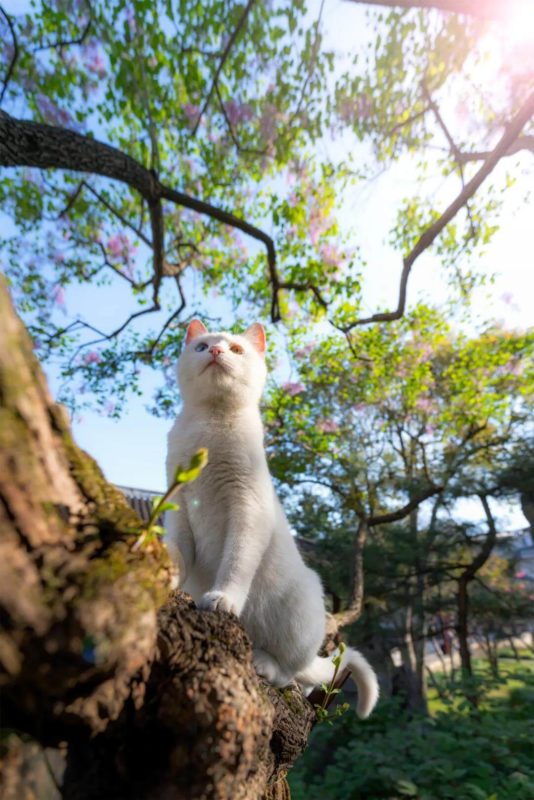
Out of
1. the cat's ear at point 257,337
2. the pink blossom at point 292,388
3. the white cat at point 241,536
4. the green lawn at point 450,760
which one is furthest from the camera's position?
the pink blossom at point 292,388

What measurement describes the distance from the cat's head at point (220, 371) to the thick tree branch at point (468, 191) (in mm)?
2390

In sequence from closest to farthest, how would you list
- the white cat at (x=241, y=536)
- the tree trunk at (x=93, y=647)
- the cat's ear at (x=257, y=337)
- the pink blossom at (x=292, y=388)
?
the tree trunk at (x=93, y=647)
the white cat at (x=241, y=536)
the cat's ear at (x=257, y=337)
the pink blossom at (x=292, y=388)

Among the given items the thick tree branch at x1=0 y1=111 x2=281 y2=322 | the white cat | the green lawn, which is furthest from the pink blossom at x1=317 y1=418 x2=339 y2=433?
the white cat

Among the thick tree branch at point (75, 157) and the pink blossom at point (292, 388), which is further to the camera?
the pink blossom at point (292, 388)

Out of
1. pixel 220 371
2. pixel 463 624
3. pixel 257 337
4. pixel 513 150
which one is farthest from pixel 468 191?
pixel 463 624

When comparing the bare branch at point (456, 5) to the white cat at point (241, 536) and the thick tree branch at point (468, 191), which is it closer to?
the thick tree branch at point (468, 191)

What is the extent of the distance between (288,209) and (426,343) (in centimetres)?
289

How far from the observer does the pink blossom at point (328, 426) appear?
20.1 feet

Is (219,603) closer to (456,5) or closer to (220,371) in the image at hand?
(220,371)

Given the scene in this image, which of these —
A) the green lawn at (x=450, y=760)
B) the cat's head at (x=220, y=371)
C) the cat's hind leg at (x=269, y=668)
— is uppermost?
the cat's head at (x=220, y=371)

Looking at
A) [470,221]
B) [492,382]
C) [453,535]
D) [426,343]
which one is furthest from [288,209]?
[453,535]

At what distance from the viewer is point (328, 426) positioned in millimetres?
6438

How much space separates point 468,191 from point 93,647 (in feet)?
13.2

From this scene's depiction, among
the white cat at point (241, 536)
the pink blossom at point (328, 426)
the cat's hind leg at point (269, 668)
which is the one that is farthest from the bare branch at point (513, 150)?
the cat's hind leg at point (269, 668)
